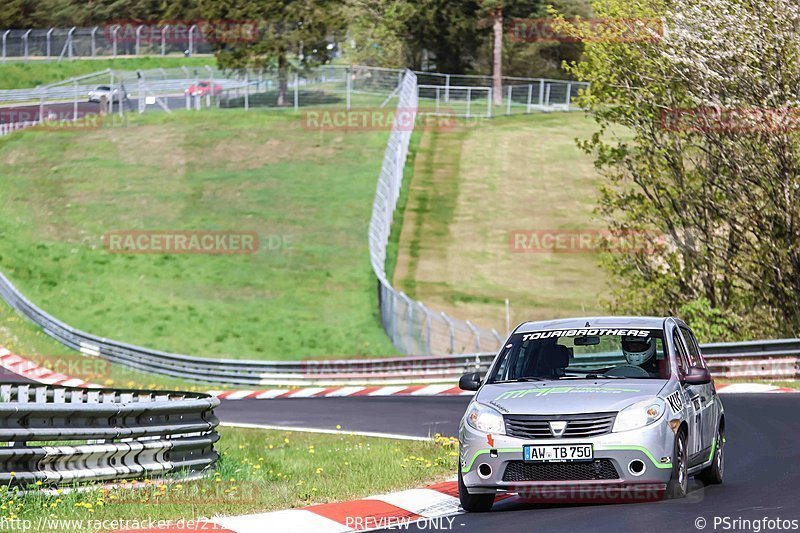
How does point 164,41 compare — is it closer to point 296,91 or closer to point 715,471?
point 296,91

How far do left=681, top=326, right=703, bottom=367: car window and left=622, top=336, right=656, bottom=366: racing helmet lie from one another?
76 cm

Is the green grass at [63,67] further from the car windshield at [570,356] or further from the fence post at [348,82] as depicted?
the car windshield at [570,356]

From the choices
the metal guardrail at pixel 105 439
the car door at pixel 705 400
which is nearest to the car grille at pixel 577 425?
the car door at pixel 705 400

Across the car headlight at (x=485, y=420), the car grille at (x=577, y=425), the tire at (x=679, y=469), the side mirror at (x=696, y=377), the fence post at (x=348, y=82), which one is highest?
the side mirror at (x=696, y=377)

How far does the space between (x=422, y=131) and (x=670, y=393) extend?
6537cm

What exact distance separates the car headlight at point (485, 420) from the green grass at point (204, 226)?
30.9m

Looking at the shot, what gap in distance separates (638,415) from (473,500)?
1.52 m

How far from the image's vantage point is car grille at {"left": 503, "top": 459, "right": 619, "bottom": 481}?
10.1m

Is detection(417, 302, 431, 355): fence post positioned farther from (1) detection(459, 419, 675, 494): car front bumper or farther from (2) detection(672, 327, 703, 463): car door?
(1) detection(459, 419, 675, 494): car front bumper

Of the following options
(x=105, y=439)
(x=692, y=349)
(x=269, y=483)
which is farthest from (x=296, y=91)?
(x=105, y=439)

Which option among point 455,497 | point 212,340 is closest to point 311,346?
point 212,340

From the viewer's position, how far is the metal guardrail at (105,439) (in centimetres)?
1046

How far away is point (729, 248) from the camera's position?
105ft

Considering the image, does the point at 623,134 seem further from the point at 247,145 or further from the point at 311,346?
the point at 311,346
